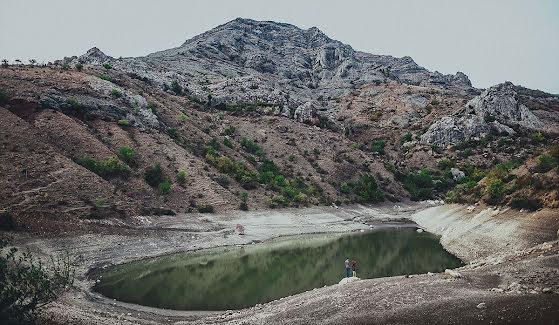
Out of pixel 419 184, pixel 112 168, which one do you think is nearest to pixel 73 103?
pixel 112 168

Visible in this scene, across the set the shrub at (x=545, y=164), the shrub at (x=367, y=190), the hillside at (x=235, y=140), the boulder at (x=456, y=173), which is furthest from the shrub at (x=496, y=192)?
the boulder at (x=456, y=173)

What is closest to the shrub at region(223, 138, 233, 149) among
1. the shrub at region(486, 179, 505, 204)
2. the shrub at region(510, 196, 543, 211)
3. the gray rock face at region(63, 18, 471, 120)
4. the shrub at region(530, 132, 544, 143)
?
the gray rock face at region(63, 18, 471, 120)

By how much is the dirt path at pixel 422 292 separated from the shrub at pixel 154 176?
16100mm

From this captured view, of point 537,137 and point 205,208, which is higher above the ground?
point 537,137

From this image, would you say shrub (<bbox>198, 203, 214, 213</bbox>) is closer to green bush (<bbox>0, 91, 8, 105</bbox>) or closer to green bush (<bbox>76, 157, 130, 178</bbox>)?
green bush (<bbox>76, 157, 130, 178</bbox>)

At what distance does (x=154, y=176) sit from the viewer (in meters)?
51.6

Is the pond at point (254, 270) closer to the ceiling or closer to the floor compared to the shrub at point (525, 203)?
closer to the floor

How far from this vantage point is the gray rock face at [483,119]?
94250 mm

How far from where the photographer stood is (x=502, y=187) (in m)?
35.3

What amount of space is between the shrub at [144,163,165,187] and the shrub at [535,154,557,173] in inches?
1891

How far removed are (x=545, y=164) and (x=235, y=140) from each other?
62.4 m

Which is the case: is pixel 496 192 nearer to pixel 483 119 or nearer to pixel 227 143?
pixel 227 143

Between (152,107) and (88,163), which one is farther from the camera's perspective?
(152,107)

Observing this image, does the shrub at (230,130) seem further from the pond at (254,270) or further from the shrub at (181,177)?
the pond at (254,270)
